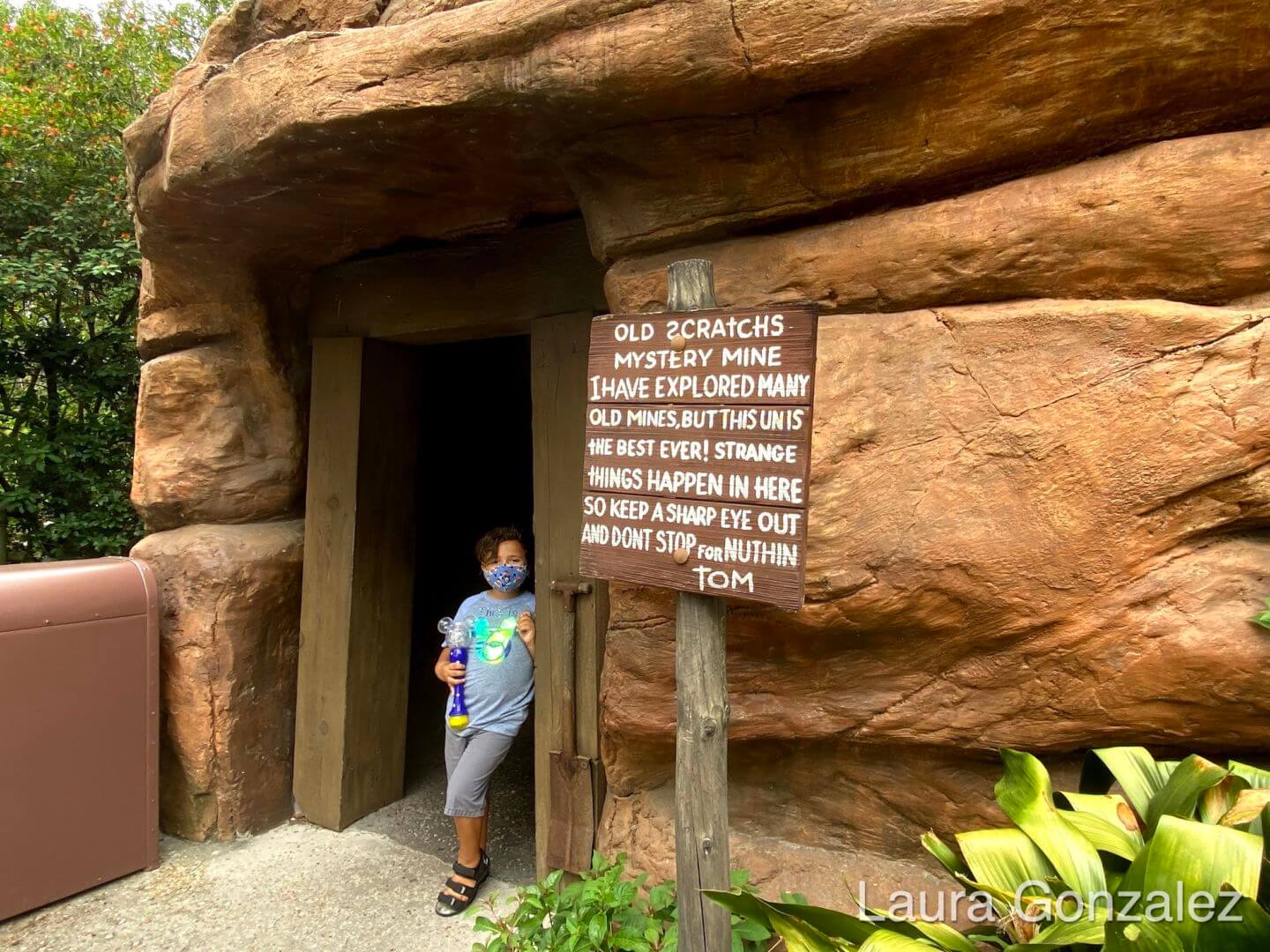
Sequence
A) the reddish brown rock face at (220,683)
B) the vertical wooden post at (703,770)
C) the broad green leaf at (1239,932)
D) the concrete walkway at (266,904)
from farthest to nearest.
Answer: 1. the reddish brown rock face at (220,683)
2. the concrete walkway at (266,904)
3. the vertical wooden post at (703,770)
4. the broad green leaf at (1239,932)

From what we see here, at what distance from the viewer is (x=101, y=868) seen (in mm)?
3154

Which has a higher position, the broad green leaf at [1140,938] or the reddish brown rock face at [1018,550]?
the reddish brown rock face at [1018,550]

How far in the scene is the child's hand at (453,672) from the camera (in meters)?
3.11

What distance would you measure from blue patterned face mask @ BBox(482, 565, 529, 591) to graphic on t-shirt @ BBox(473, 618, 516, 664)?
14 cm

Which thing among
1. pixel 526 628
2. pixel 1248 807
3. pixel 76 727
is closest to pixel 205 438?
pixel 76 727

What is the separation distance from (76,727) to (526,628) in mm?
1754

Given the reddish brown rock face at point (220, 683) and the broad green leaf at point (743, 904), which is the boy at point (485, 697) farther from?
the broad green leaf at point (743, 904)

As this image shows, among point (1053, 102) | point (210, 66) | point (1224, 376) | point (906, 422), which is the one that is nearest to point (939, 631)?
point (906, 422)

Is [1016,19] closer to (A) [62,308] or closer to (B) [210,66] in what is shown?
(B) [210,66]

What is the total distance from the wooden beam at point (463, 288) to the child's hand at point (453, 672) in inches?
54.5

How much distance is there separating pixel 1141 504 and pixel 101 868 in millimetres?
3835

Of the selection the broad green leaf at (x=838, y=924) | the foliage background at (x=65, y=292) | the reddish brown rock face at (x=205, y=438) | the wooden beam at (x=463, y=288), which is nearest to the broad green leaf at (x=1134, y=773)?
the broad green leaf at (x=838, y=924)

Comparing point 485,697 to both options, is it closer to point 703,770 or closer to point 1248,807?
point 703,770

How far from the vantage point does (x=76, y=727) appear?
3.08 meters
